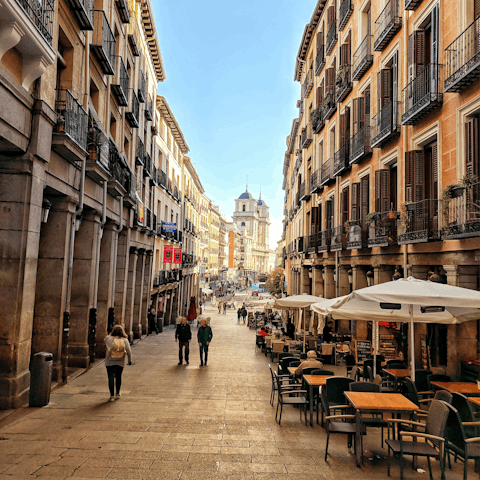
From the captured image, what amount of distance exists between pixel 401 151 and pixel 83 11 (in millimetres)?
9953

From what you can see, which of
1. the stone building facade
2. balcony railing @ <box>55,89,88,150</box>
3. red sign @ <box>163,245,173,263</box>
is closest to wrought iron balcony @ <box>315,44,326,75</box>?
the stone building facade

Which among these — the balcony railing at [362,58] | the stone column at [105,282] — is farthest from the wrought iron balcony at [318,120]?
the stone column at [105,282]

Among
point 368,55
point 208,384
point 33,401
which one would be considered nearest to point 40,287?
point 33,401

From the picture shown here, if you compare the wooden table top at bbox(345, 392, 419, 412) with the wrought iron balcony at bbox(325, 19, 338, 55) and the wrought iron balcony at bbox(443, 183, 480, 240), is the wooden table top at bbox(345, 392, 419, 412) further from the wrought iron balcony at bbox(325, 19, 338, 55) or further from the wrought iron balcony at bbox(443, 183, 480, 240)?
the wrought iron balcony at bbox(325, 19, 338, 55)

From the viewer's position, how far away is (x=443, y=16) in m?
11.4

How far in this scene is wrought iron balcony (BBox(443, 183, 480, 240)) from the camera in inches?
364

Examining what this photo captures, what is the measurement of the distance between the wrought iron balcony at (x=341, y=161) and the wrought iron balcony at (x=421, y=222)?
7.30 m

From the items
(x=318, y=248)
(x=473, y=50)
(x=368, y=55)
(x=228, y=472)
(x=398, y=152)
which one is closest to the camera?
(x=228, y=472)

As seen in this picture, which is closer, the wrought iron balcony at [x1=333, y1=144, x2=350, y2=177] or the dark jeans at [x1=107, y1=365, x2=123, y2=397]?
the dark jeans at [x1=107, y1=365, x2=123, y2=397]

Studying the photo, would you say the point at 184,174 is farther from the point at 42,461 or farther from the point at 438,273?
the point at 42,461

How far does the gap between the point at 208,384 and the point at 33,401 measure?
168 inches

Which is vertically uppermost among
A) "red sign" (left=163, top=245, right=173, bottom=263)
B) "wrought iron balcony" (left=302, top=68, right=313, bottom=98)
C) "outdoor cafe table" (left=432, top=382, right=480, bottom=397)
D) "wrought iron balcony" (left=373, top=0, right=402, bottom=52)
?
"wrought iron balcony" (left=302, top=68, right=313, bottom=98)

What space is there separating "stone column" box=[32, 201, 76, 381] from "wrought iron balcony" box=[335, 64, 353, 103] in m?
14.3

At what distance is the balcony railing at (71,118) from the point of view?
9.83 m
